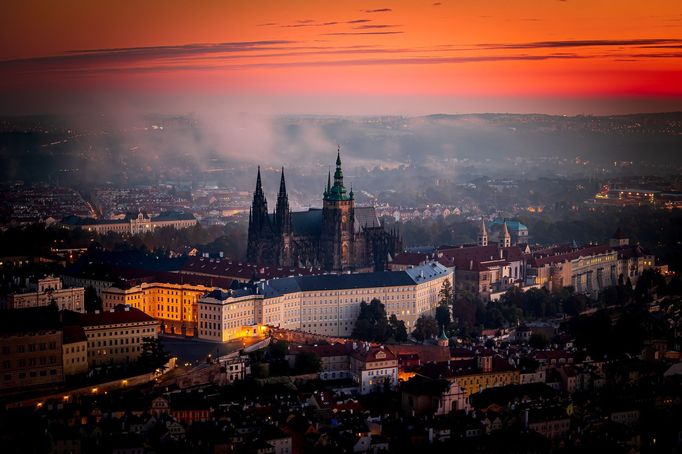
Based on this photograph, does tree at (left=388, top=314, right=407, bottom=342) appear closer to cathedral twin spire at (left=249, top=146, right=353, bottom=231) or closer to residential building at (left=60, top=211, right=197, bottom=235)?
cathedral twin spire at (left=249, top=146, right=353, bottom=231)

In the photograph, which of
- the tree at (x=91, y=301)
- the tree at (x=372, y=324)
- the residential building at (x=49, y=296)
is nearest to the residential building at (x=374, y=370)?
the tree at (x=372, y=324)

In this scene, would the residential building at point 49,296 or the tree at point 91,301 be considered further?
the tree at point 91,301

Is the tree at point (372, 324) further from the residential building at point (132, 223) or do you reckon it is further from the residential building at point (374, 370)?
the residential building at point (132, 223)

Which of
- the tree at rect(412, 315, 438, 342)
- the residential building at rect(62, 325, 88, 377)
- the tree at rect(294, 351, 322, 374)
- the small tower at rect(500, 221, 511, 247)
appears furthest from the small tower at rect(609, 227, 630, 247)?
the residential building at rect(62, 325, 88, 377)

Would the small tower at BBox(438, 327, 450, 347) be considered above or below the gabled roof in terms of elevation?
below

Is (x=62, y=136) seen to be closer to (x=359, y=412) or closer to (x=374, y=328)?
(x=374, y=328)

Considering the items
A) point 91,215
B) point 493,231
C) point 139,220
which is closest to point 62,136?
point 91,215
